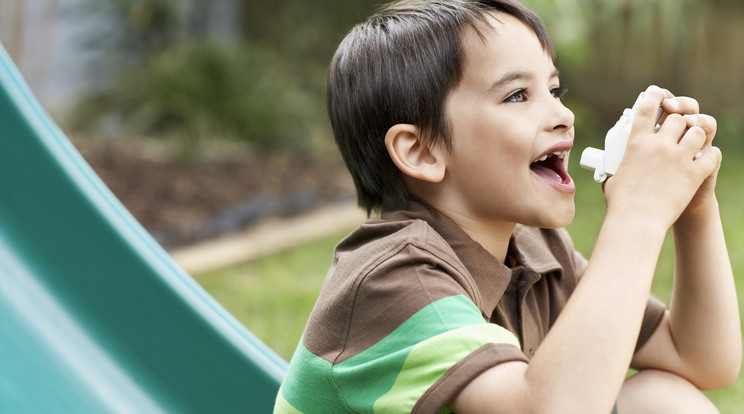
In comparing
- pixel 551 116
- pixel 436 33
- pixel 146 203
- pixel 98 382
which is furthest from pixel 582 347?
pixel 146 203

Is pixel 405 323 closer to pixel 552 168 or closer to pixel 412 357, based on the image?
pixel 412 357

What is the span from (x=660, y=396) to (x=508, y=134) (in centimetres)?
49

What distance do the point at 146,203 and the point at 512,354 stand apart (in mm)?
3093

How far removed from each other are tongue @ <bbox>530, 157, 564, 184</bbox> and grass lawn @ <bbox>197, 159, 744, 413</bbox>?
1329 millimetres

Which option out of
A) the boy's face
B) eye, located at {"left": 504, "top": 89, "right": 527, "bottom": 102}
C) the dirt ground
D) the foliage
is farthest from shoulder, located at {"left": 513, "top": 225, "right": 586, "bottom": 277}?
the foliage

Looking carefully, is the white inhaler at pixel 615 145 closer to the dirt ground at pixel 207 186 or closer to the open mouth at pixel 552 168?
the open mouth at pixel 552 168

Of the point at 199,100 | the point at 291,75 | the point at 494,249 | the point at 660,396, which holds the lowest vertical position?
the point at 291,75

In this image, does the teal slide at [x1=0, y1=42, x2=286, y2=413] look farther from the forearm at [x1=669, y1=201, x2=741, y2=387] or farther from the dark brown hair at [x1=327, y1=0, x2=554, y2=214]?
the forearm at [x1=669, y1=201, x2=741, y2=387]

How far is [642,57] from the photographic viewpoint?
6441 millimetres

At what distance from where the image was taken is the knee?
1396mm

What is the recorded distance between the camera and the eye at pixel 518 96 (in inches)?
50.2

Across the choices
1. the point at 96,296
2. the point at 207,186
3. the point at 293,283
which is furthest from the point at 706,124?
the point at 207,186

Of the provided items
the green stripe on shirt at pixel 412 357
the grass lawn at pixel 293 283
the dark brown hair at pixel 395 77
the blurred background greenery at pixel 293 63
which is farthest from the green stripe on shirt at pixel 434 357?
the blurred background greenery at pixel 293 63

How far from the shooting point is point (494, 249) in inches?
53.6
